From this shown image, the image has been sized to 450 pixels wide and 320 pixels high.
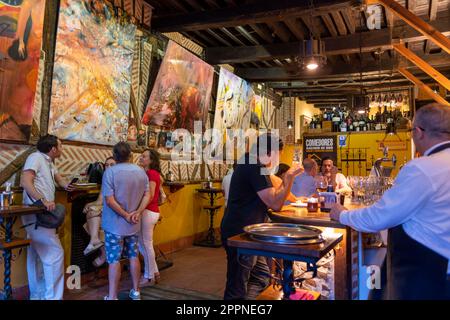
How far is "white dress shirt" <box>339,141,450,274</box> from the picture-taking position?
65.0 inches

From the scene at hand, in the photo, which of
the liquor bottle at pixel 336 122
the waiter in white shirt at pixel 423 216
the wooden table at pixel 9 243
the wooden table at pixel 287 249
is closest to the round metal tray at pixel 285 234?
the wooden table at pixel 287 249

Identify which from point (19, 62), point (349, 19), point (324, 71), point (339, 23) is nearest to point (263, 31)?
point (339, 23)

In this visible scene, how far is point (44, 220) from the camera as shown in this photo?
11.1 feet

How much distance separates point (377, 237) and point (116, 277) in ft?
8.52

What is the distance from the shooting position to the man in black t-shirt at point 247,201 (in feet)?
8.82

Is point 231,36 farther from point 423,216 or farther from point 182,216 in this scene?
point 423,216

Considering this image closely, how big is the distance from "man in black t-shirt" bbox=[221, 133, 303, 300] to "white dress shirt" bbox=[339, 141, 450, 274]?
1.02m

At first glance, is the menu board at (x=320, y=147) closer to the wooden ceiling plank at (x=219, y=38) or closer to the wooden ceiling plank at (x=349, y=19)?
the wooden ceiling plank at (x=349, y=19)

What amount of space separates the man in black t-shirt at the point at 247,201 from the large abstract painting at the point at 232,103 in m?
4.61

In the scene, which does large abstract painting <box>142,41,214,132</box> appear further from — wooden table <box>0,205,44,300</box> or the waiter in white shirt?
the waiter in white shirt

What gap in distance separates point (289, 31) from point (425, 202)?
553cm

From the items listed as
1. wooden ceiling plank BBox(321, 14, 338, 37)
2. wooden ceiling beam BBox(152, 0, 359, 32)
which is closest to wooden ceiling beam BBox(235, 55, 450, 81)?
wooden ceiling plank BBox(321, 14, 338, 37)
